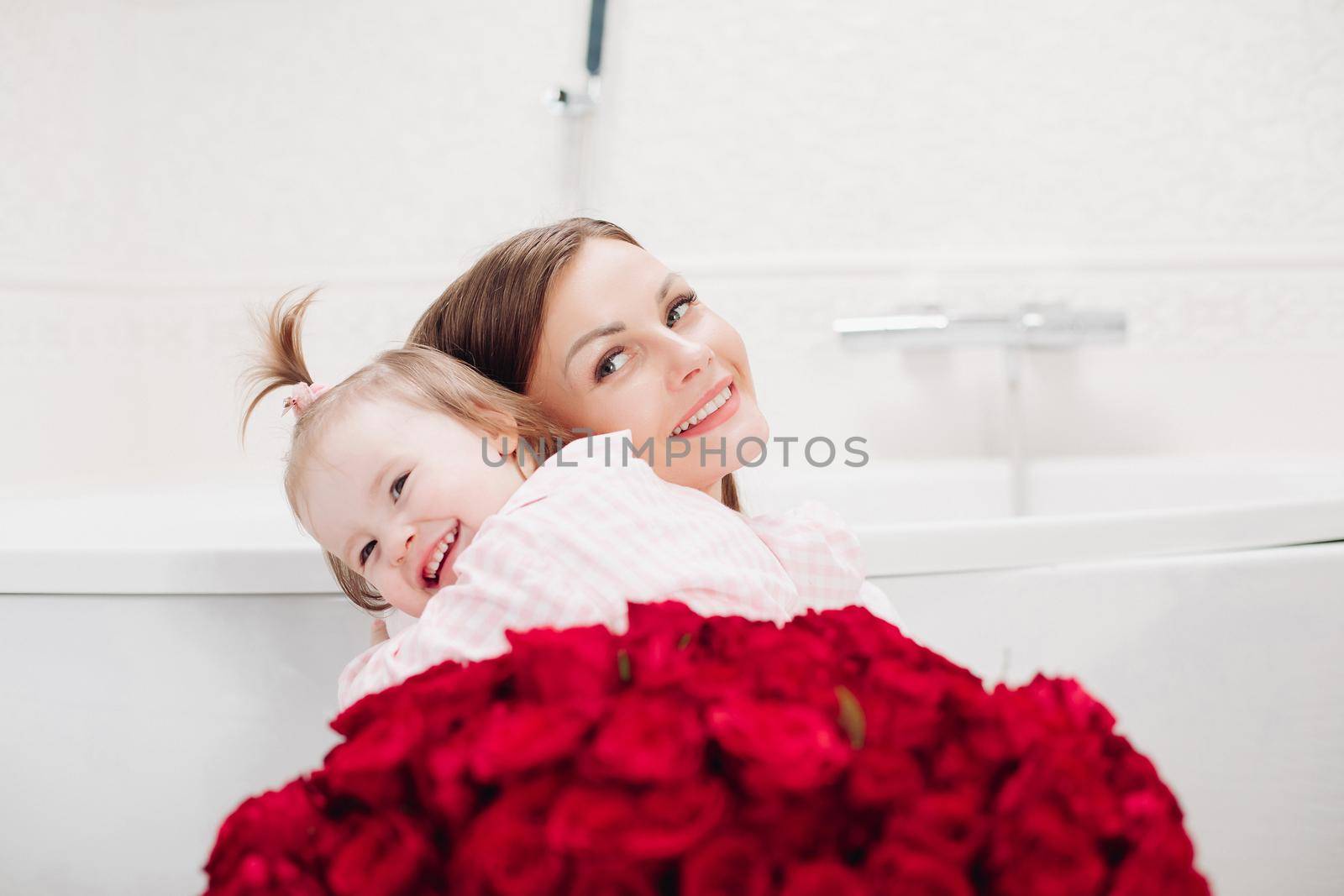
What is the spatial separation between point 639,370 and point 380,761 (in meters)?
0.38

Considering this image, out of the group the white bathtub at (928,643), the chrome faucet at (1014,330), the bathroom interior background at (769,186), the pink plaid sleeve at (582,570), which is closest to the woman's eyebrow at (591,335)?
the pink plaid sleeve at (582,570)

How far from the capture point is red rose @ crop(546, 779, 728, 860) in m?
0.33

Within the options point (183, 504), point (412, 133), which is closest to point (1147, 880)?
point (183, 504)

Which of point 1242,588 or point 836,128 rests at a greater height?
point 836,128

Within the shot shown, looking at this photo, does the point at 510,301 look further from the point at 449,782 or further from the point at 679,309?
the point at 449,782

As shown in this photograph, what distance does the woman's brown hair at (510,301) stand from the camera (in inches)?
28.2

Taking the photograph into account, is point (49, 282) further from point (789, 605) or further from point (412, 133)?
point (789, 605)

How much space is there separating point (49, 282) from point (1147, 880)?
5.52 ft

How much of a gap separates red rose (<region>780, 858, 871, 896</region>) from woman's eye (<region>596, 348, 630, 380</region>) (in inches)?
16.5

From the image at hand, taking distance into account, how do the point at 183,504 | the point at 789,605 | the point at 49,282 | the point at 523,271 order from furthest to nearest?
1. the point at 49,282
2. the point at 183,504
3. the point at 523,271
4. the point at 789,605

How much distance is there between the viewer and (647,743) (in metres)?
0.34

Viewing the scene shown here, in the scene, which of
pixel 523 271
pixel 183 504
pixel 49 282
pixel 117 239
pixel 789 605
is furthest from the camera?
pixel 117 239

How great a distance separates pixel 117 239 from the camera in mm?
1663

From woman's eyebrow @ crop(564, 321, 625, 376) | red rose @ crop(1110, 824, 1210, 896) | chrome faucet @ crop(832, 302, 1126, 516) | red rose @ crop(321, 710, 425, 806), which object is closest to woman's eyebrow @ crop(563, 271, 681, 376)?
woman's eyebrow @ crop(564, 321, 625, 376)
